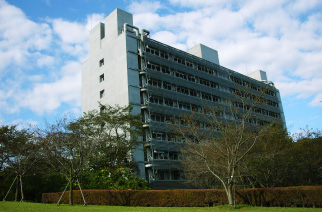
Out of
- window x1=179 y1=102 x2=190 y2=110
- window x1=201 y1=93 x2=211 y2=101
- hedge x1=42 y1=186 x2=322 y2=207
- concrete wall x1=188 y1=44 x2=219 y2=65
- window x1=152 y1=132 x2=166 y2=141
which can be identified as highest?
concrete wall x1=188 y1=44 x2=219 y2=65

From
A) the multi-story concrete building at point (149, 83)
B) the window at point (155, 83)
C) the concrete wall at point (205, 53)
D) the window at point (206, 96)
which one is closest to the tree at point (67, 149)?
the multi-story concrete building at point (149, 83)

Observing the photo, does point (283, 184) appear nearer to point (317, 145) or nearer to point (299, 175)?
point (299, 175)

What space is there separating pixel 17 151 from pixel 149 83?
66.6 ft

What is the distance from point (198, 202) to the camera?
21.4 m

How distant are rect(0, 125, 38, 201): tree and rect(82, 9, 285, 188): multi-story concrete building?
1186 cm

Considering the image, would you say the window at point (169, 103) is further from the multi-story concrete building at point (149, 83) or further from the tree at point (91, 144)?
the tree at point (91, 144)

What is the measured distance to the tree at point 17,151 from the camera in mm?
25391

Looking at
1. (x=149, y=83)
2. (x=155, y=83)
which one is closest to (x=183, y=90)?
(x=155, y=83)

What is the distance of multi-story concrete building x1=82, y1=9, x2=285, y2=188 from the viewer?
3741 centimetres

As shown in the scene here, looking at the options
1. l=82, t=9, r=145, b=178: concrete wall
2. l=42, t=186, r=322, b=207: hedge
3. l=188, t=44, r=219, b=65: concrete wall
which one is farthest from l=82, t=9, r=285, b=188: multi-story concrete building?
l=42, t=186, r=322, b=207: hedge

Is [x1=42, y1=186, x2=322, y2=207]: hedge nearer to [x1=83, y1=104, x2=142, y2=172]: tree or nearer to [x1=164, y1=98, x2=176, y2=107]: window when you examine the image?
[x1=83, y1=104, x2=142, y2=172]: tree

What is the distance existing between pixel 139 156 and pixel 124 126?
250 inches

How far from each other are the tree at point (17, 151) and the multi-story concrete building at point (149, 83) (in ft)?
38.9

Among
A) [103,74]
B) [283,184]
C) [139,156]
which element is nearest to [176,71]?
[103,74]
